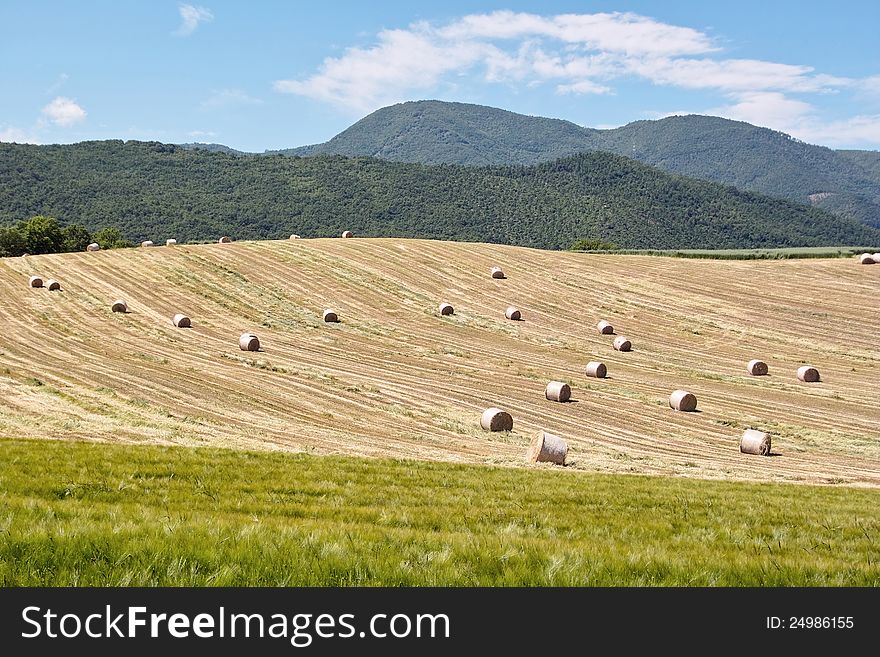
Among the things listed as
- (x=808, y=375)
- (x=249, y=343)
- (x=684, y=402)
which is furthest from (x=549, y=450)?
(x=249, y=343)

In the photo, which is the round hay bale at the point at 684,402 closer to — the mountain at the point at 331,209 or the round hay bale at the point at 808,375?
the round hay bale at the point at 808,375

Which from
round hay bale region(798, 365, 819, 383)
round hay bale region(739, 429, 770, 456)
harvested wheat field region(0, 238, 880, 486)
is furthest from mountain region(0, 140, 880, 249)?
round hay bale region(739, 429, 770, 456)

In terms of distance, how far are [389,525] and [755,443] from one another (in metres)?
17.6

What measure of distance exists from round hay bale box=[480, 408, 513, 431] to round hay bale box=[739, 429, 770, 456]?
7382 mm

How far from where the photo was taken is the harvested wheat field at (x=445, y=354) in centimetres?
2225

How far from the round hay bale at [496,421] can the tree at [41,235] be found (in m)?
83.4

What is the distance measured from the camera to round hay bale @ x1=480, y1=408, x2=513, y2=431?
79.9 ft

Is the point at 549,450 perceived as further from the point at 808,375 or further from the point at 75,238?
the point at 75,238

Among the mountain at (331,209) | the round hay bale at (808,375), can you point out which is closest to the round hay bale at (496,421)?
the round hay bale at (808,375)

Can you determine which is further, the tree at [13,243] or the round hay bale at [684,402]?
the tree at [13,243]

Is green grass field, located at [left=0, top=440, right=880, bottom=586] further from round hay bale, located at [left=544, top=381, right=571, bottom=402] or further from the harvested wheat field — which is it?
round hay bale, located at [left=544, top=381, right=571, bottom=402]

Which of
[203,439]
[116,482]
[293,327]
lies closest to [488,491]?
[116,482]

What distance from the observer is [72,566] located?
17.9 ft
